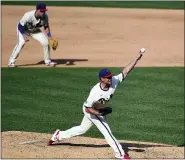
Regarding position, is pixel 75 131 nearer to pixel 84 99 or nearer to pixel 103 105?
pixel 103 105

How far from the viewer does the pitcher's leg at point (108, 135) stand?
10.6 meters

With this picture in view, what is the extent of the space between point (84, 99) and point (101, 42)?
21.9 feet

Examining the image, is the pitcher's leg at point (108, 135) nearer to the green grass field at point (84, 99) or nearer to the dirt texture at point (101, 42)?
the dirt texture at point (101, 42)

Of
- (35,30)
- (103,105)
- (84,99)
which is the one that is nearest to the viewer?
(103,105)

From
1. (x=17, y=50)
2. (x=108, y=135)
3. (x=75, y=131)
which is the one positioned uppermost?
(x=108, y=135)

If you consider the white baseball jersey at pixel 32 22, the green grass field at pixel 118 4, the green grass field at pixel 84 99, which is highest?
the white baseball jersey at pixel 32 22

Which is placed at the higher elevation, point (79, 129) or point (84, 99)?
point (79, 129)

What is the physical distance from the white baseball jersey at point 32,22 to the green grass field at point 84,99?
1178 mm

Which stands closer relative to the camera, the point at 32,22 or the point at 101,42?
the point at 32,22

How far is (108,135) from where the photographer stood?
10.6m

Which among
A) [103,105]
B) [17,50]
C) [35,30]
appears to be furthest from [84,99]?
[103,105]

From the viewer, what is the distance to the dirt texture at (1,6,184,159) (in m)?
11.8

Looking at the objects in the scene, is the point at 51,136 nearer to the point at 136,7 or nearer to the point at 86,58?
the point at 86,58

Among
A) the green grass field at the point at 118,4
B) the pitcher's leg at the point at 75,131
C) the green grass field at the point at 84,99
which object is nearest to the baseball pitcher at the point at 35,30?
the green grass field at the point at 84,99
